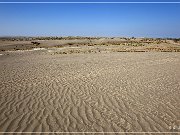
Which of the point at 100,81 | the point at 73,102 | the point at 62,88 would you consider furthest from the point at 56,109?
the point at 100,81

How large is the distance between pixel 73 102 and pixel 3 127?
2637 mm

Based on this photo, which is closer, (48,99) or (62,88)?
(48,99)

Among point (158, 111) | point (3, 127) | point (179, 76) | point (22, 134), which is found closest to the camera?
point (22, 134)

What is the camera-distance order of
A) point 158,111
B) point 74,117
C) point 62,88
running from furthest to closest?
point 62,88 < point 158,111 < point 74,117

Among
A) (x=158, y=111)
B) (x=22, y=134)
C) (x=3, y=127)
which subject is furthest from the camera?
(x=158, y=111)

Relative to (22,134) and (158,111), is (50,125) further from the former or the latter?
(158,111)

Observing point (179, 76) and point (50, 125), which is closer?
point (50, 125)

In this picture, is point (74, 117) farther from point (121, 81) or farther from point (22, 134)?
point (121, 81)

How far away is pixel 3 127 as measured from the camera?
5762 millimetres

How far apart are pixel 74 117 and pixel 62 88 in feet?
11.4

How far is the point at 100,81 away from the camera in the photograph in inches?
440

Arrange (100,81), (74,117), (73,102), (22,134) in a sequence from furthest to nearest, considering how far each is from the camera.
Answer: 1. (100,81)
2. (73,102)
3. (74,117)
4. (22,134)

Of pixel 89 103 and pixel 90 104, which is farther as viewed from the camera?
pixel 89 103

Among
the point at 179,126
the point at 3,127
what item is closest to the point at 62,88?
the point at 3,127
